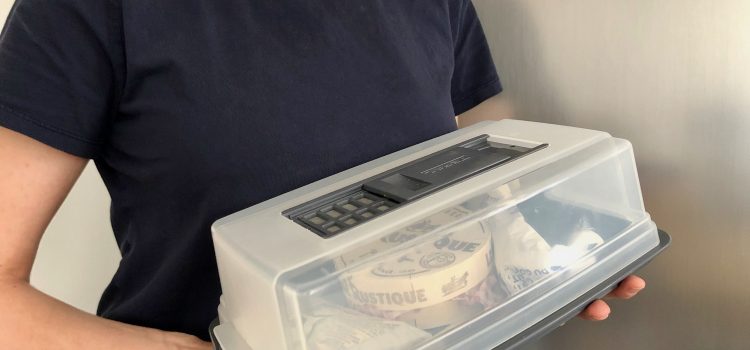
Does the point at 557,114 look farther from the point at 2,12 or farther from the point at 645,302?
the point at 2,12

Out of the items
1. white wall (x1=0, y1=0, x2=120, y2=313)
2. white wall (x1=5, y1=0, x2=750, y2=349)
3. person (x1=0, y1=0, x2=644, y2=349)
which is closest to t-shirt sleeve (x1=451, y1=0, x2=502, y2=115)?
white wall (x1=5, y1=0, x2=750, y2=349)

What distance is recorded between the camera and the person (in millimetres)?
440

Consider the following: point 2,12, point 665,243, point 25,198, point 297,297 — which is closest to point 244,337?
point 297,297

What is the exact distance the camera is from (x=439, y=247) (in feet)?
1.41

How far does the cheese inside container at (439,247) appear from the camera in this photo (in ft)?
1.30

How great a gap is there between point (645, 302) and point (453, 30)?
0.35 m

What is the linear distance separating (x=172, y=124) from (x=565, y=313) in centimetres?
33

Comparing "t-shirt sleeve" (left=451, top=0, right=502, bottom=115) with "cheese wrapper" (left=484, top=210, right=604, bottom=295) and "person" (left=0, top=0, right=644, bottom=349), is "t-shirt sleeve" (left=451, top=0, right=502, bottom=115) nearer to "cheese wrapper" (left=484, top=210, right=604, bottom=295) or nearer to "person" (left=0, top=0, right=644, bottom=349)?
"person" (left=0, top=0, right=644, bottom=349)

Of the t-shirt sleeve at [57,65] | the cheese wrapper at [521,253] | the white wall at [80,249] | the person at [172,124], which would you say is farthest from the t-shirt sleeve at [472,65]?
the white wall at [80,249]

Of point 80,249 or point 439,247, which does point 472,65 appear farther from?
point 80,249

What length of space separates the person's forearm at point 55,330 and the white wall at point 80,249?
1.40 ft

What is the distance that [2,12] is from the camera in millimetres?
793

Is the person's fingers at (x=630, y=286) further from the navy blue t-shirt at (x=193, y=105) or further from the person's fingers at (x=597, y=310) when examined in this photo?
the navy blue t-shirt at (x=193, y=105)

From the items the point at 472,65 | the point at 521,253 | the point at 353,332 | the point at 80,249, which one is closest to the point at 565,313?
the point at 521,253
